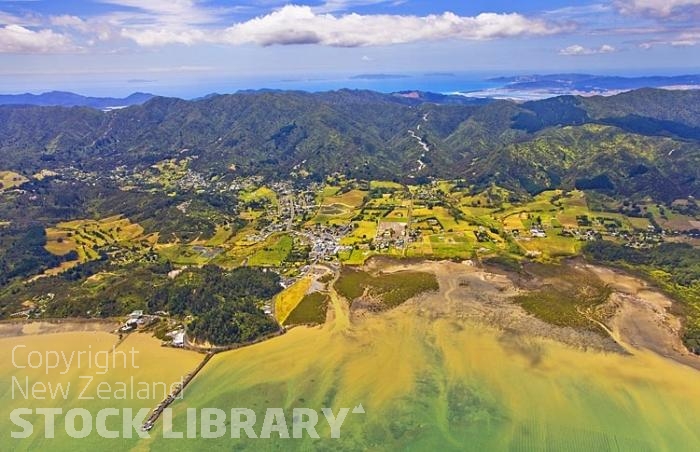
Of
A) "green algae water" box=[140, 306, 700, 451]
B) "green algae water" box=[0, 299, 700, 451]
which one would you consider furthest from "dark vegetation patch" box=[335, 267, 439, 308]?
"green algae water" box=[140, 306, 700, 451]

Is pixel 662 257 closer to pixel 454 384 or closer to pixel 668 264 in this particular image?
pixel 668 264

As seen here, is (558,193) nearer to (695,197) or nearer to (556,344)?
(695,197)

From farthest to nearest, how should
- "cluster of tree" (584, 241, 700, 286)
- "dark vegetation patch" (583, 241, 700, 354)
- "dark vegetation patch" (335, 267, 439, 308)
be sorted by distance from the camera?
1. "cluster of tree" (584, 241, 700, 286)
2. "dark vegetation patch" (335, 267, 439, 308)
3. "dark vegetation patch" (583, 241, 700, 354)

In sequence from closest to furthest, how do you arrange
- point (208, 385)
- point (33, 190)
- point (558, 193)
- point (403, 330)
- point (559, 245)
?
1. point (208, 385)
2. point (403, 330)
3. point (559, 245)
4. point (558, 193)
5. point (33, 190)

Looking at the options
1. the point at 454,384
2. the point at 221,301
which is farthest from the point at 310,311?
the point at 454,384

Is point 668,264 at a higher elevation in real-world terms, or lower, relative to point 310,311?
higher

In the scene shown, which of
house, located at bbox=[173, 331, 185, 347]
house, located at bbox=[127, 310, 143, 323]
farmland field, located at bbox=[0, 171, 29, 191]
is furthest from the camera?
farmland field, located at bbox=[0, 171, 29, 191]

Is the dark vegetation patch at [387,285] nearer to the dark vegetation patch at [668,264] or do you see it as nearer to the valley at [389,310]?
the valley at [389,310]

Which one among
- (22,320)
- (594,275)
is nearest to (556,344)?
(594,275)

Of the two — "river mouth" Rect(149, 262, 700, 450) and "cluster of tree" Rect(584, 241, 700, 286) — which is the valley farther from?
"cluster of tree" Rect(584, 241, 700, 286)
